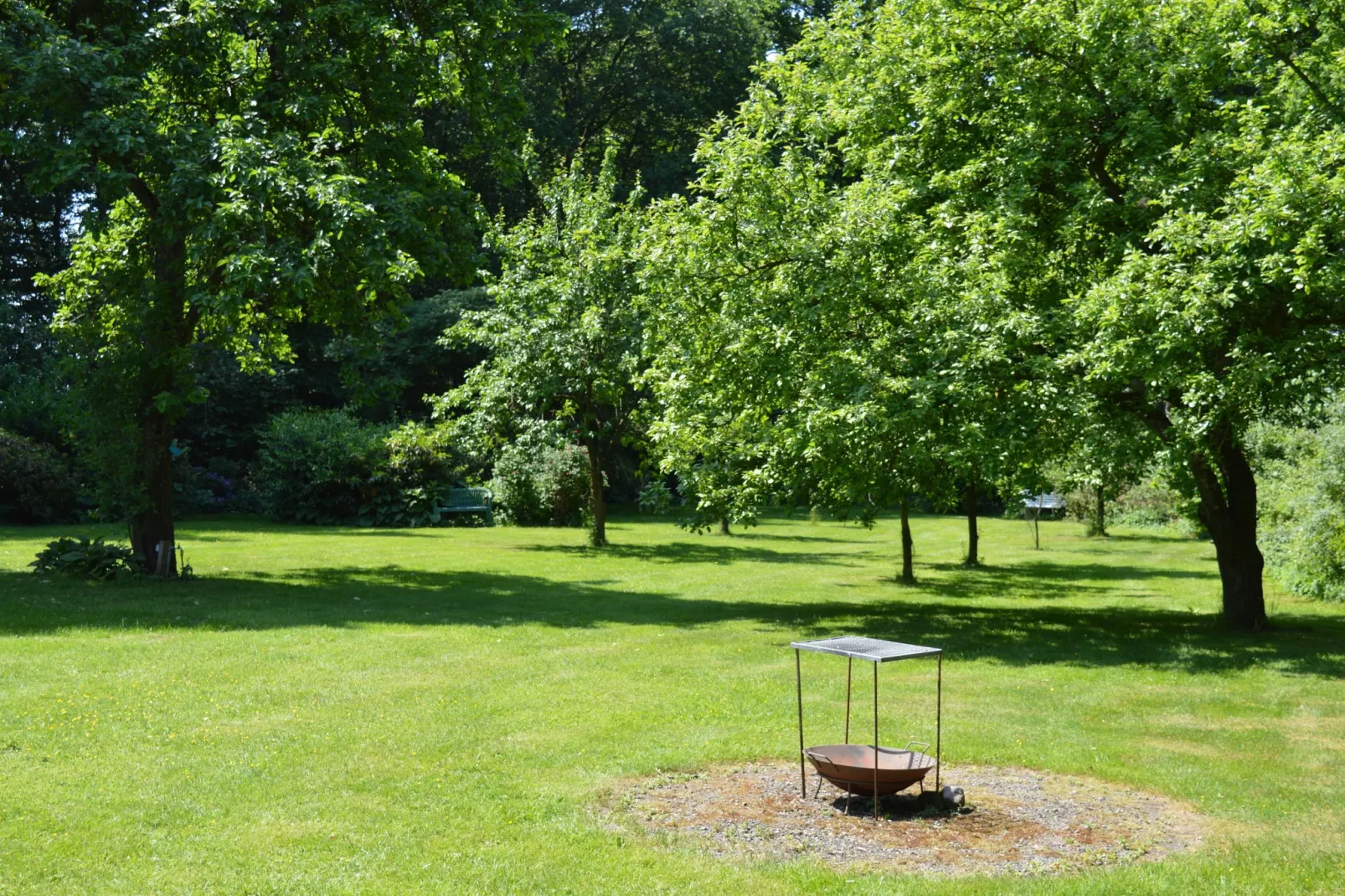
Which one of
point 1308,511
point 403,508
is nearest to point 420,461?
point 403,508

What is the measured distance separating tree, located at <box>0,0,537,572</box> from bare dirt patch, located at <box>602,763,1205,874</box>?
30.0 feet

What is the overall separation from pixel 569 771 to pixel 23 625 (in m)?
8.14

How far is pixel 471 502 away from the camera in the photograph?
3388cm

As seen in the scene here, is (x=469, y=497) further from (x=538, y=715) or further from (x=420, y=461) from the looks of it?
(x=538, y=715)

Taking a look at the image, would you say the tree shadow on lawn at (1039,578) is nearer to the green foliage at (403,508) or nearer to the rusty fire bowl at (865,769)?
the rusty fire bowl at (865,769)

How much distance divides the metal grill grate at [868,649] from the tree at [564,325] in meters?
16.6

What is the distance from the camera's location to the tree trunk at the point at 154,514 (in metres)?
17.9

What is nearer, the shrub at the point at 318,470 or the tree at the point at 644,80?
the shrub at the point at 318,470

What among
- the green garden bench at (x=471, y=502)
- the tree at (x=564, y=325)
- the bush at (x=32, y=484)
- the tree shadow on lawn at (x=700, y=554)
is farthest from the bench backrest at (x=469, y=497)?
the bush at (x=32, y=484)

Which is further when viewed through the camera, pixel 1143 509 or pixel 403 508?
pixel 1143 509

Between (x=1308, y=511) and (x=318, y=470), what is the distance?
23151 mm

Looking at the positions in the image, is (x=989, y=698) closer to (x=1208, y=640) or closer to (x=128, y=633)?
(x=1208, y=640)

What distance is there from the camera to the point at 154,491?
18.1 m

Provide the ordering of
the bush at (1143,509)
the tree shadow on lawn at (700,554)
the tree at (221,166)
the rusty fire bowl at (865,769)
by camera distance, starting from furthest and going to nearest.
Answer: the bush at (1143,509) < the tree shadow on lawn at (700,554) < the tree at (221,166) < the rusty fire bowl at (865,769)
